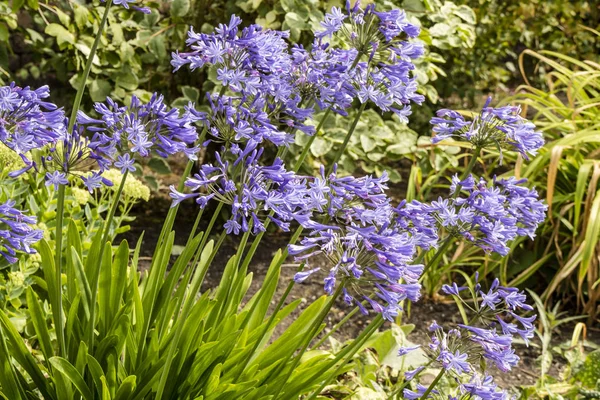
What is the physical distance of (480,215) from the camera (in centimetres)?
166

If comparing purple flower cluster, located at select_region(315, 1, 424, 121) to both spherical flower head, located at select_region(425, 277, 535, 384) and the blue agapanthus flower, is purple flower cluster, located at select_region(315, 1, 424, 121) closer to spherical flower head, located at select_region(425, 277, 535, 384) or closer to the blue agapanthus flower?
the blue agapanthus flower

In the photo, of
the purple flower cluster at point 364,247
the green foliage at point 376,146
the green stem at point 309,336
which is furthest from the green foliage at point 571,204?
the purple flower cluster at point 364,247

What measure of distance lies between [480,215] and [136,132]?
0.75 m

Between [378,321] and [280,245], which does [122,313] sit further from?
[280,245]

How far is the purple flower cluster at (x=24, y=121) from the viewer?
1429 mm

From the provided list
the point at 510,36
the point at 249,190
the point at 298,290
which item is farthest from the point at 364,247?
the point at 510,36

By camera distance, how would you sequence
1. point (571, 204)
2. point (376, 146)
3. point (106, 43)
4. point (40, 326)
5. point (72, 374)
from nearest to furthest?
1. point (72, 374)
2. point (40, 326)
3. point (571, 204)
4. point (106, 43)
5. point (376, 146)

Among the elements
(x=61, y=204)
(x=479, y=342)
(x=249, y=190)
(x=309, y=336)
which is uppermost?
(x=249, y=190)

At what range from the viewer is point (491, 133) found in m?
1.77

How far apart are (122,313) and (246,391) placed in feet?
1.34

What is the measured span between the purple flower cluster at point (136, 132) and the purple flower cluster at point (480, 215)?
1.59ft

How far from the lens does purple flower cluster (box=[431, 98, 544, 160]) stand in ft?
5.66

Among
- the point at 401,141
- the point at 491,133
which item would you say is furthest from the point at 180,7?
the point at 491,133

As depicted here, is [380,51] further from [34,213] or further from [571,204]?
[571,204]
